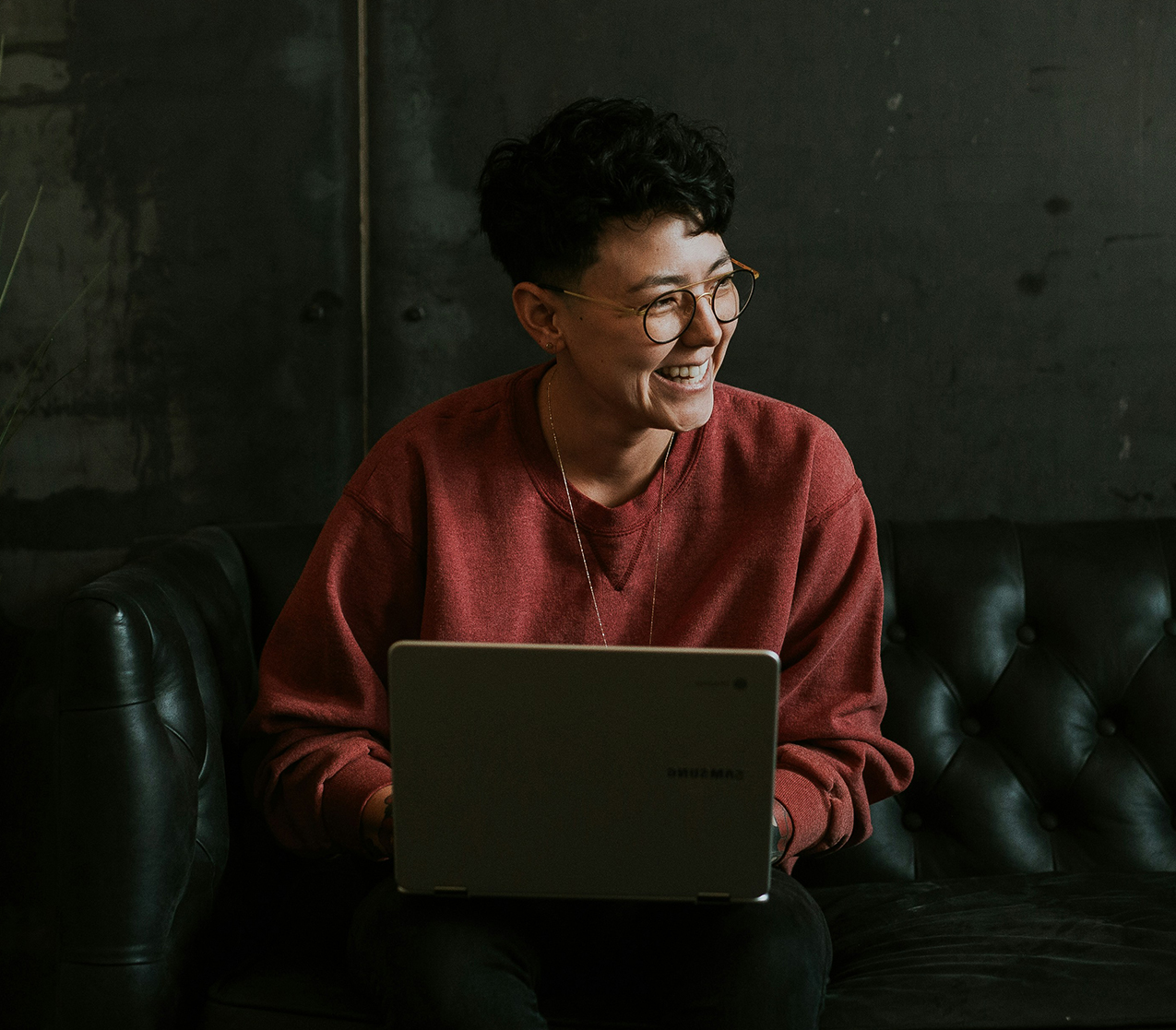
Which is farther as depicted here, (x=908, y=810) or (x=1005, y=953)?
(x=908, y=810)

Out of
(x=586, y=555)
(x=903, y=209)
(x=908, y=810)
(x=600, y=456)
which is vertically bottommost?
(x=908, y=810)

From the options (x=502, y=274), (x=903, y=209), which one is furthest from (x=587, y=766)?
(x=903, y=209)

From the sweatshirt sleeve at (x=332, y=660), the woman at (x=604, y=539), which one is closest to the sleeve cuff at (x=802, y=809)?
the woman at (x=604, y=539)

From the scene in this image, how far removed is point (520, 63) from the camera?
1832 millimetres

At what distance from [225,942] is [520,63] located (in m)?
1.43

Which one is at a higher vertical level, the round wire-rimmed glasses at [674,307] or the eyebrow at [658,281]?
the eyebrow at [658,281]

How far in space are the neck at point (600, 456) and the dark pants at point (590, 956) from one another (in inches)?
18.5

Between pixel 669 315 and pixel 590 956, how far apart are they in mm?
695

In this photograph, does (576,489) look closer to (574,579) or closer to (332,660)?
(574,579)

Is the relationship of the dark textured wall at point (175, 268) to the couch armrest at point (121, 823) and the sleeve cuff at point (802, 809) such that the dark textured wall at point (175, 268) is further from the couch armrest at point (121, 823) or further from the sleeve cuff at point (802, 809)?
the sleeve cuff at point (802, 809)

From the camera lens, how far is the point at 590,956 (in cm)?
115

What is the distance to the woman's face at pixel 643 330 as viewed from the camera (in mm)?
1166

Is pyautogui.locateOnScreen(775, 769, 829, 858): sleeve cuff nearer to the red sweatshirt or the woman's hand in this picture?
the red sweatshirt

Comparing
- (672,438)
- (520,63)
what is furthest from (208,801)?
(520,63)
